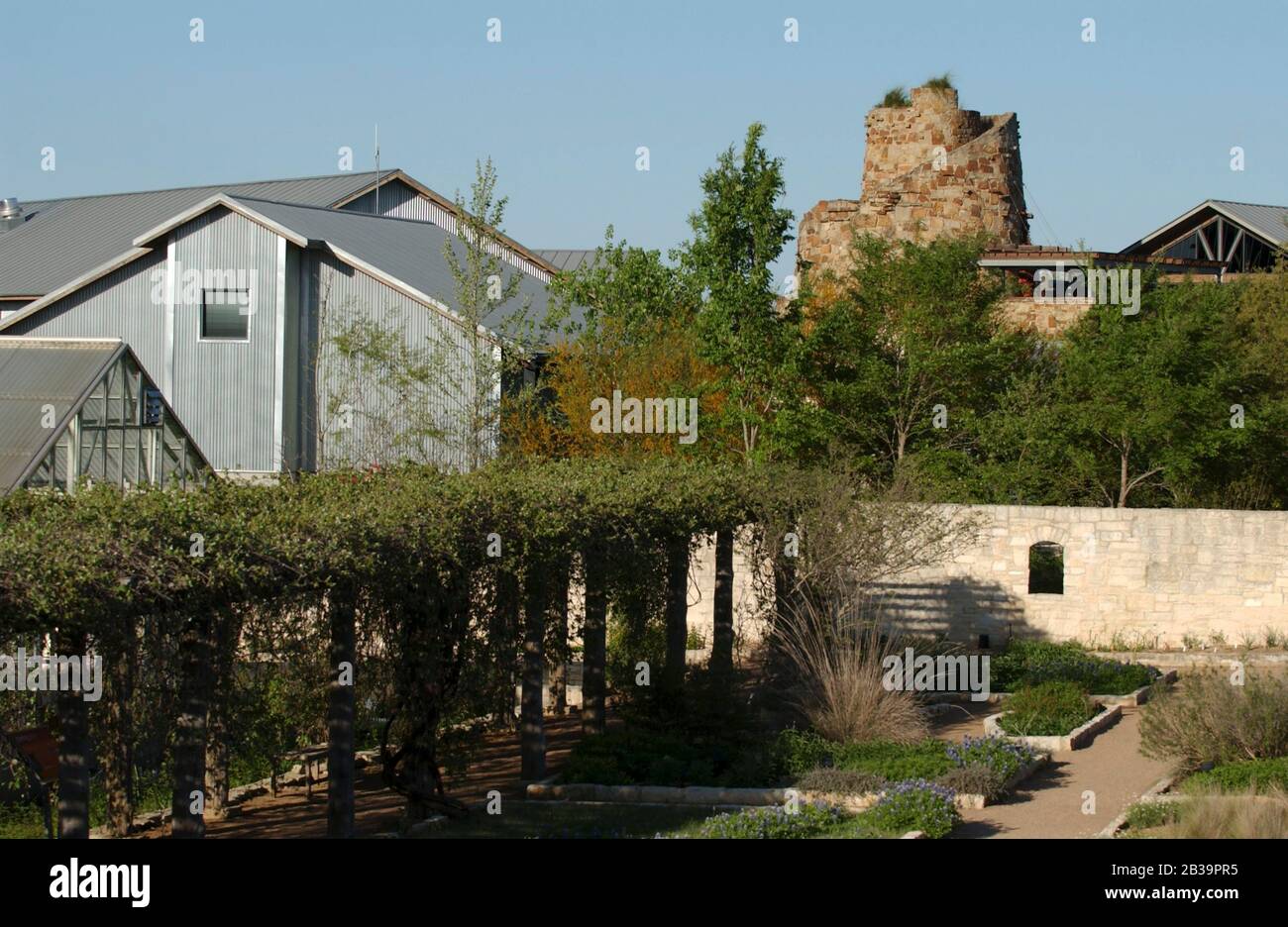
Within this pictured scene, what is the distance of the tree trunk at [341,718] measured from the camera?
40.0 feet

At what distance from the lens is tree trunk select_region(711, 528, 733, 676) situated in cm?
2003

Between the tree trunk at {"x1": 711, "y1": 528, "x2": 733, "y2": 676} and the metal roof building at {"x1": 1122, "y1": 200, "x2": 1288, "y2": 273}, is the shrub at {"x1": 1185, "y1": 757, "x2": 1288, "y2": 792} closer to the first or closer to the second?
the tree trunk at {"x1": 711, "y1": 528, "x2": 733, "y2": 676}

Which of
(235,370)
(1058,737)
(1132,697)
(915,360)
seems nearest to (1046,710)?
(1058,737)

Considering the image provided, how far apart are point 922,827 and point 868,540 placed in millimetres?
7800

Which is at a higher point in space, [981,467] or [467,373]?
[467,373]

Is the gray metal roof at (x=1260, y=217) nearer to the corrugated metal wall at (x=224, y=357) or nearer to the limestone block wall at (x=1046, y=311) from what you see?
the limestone block wall at (x=1046, y=311)

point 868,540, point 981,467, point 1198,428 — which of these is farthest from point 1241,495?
point 868,540

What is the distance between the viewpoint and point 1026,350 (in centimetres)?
3497

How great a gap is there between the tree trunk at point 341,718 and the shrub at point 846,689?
233 inches

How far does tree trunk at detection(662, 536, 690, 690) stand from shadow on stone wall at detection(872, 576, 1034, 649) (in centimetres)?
772

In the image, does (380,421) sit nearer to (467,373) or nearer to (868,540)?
(467,373)

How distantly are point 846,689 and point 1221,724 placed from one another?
3859mm

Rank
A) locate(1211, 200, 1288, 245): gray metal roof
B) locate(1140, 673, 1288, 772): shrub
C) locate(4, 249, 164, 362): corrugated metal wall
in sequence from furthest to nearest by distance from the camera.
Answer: locate(1211, 200, 1288, 245): gray metal roof
locate(4, 249, 164, 362): corrugated metal wall
locate(1140, 673, 1288, 772): shrub

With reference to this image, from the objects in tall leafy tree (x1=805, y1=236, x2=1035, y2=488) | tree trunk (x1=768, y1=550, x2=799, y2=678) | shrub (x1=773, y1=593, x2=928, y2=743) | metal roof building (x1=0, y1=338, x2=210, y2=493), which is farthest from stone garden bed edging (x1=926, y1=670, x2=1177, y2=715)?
metal roof building (x1=0, y1=338, x2=210, y2=493)
